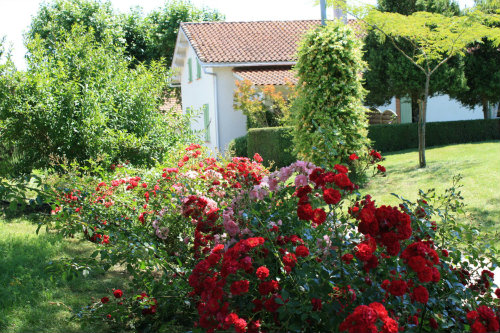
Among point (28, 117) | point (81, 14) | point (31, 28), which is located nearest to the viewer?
point (28, 117)

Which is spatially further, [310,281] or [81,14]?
[81,14]

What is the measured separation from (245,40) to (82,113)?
54.5 feet

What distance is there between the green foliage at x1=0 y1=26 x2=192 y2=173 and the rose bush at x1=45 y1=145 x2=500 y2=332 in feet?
11.9

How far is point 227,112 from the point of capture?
859 inches

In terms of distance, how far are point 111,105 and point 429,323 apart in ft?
21.9

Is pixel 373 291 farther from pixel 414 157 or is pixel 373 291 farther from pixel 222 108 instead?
pixel 222 108

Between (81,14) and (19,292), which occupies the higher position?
(81,14)

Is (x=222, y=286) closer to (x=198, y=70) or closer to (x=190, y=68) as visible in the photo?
(x=198, y=70)

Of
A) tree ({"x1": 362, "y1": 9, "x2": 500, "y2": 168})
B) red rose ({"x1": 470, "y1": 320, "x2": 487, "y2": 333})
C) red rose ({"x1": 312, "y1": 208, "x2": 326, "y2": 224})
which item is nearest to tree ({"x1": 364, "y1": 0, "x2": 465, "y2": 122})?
tree ({"x1": 362, "y1": 9, "x2": 500, "y2": 168})

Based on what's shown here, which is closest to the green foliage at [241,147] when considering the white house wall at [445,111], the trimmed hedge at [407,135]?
the trimmed hedge at [407,135]

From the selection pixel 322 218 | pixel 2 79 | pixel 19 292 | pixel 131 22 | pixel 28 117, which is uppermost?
pixel 131 22

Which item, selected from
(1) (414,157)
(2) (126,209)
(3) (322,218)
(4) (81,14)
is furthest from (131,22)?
(3) (322,218)

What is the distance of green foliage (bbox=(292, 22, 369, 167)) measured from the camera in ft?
35.4

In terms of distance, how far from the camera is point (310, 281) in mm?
2658
